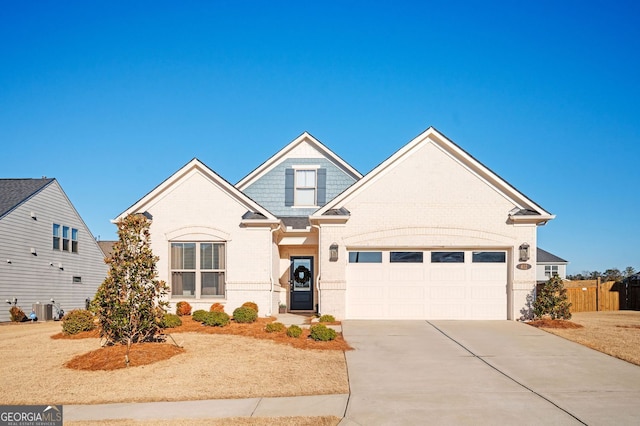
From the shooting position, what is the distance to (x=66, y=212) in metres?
30.5

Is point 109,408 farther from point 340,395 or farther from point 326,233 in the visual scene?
point 326,233

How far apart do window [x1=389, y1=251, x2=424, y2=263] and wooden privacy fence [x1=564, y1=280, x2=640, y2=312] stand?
11.9 metres

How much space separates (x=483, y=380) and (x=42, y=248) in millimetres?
24693

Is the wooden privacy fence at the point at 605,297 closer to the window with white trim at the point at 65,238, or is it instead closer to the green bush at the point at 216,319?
the green bush at the point at 216,319

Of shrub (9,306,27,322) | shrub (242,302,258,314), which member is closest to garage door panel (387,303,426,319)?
shrub (242,302,258,314)

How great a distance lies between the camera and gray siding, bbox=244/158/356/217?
75.7 ft

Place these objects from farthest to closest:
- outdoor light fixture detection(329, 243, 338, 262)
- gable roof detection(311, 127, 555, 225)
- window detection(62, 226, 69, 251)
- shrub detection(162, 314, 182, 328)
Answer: window detection(62, 226, 69, 251) → outdoor light fixture detection(329, 243, 338, 262) → gable roof detection(311, 127, 555, 225) → shrub detection(162, 314, 182, 328)

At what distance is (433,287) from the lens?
18078 millimetres

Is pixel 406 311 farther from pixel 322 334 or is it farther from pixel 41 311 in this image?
pixel 41 311

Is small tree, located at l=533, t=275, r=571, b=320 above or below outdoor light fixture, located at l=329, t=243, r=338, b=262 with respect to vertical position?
below

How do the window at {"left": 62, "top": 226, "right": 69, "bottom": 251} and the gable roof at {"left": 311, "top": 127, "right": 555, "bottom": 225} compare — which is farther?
the window at {"left": 62, "top": 226, "right": 69, "bottom": 251}

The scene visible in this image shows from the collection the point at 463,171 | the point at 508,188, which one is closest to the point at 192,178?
the point at 463,171

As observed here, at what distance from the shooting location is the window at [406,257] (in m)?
18.2

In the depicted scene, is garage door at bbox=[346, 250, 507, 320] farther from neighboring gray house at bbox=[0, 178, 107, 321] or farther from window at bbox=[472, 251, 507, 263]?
neighboring gray house at bbox=[0, 178, 107, 321]
